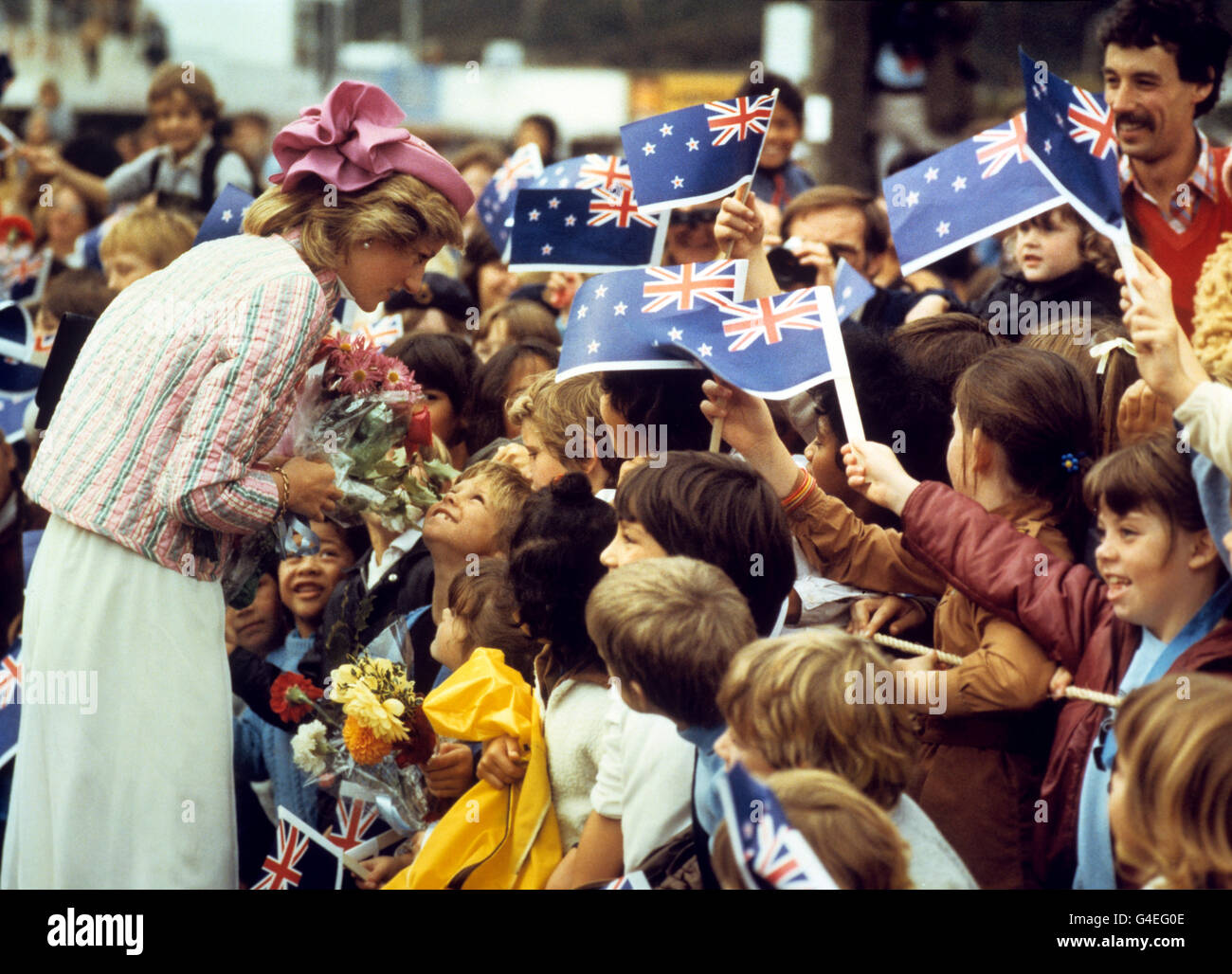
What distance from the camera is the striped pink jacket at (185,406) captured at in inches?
128

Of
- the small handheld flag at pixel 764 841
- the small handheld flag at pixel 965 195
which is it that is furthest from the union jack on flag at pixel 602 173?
the small handheld flag at pixel 764 841

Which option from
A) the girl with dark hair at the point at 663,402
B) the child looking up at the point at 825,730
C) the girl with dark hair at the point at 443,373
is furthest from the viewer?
the girl with dark hair at the point at 443,373

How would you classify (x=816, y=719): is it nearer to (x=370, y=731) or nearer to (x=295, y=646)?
(x=370, y=731)

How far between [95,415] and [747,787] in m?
1.75

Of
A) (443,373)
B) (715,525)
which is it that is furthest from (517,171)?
(715,525)

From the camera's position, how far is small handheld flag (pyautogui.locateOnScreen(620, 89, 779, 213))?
156 inches

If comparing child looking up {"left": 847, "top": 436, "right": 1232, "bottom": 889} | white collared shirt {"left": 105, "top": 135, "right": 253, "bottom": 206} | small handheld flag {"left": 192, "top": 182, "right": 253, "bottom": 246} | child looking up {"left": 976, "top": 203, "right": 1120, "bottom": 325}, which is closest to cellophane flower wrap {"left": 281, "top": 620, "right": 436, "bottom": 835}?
child looking up {"left": 847, "top": 436, "right": 1232, "bottom": 889}

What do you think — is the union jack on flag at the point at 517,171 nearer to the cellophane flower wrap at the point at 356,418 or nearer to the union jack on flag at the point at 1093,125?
the cellophane flower wrap at the point at 356,418

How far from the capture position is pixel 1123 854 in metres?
2.51

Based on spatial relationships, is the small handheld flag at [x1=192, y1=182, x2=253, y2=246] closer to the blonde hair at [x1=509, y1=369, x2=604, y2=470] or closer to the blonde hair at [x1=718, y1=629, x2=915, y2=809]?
the blonde hair at [x1=509, y1=369, x2=604, y2=470]

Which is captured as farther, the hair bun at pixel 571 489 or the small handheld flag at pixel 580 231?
the small handheld flag at pixel 580 231

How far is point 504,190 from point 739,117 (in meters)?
2.53

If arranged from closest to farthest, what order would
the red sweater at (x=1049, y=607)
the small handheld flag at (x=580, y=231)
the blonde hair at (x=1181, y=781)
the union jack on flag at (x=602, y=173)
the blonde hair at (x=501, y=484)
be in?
the blonde hair at (x=1181, y=781) → the red sweater at (x=1049, y=607) → the blonde hair at (x=501, y=484) → the small handheld flag at (x=580, y=231) → the union jack on flag at (x=602, y=173)

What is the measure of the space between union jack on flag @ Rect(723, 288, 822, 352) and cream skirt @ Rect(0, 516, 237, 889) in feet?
4.41
